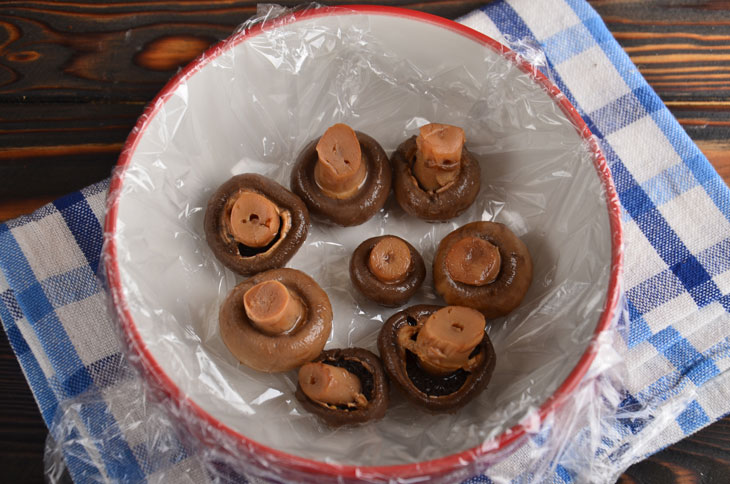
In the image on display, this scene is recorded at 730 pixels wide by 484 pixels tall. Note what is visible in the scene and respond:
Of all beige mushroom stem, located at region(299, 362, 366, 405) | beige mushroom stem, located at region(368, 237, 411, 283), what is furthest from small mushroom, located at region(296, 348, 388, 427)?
beige mushroom stem, located at region(368, 237, 411, 283)

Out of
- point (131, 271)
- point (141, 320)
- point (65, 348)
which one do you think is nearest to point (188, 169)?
point (131, 271)

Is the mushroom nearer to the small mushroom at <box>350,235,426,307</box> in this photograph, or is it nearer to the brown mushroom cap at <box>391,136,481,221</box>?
the brown mushroom cap at <box>391,136,481,221</box>

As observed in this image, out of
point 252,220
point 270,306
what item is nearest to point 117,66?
point 252,220

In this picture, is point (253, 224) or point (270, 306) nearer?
point (270, 306)

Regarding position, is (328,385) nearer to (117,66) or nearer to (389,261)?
(389,261)

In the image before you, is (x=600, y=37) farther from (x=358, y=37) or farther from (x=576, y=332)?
(x=576, y=332)
